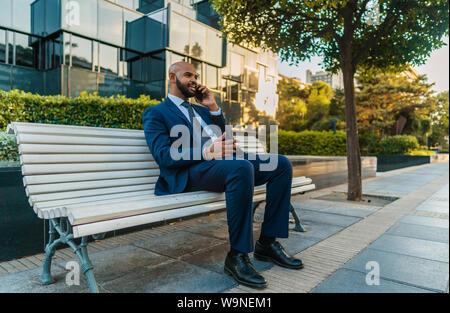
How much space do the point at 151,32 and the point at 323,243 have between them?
494 inches

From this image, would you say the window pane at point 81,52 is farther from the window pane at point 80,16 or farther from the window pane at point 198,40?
the window pane at point 198,40

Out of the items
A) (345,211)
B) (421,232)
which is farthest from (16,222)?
(345,211)

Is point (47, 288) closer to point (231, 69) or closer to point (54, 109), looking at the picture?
point (54, 109)

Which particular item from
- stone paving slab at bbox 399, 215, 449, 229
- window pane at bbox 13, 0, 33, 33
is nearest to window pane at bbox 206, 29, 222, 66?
window pane at bbox 13, 0, 33, 33

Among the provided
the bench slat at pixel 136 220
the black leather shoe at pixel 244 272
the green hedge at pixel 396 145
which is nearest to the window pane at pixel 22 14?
the bench slat at pixel 136 220

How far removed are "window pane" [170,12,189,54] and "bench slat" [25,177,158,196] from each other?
11.9 meters

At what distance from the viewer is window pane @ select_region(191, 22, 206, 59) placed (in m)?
14.5

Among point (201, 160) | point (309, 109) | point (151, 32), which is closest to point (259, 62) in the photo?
point (151, 32)

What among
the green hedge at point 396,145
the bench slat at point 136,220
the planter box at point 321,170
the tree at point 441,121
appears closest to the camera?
the bench slat at point 136,220

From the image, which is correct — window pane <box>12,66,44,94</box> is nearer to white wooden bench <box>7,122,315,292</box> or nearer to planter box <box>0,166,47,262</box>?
planter box <box>0,166,47,262</box>

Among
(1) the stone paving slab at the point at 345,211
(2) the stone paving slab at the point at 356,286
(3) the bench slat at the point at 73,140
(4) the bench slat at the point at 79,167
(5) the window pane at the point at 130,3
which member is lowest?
(1) the stone paving slab at the point at 345,211

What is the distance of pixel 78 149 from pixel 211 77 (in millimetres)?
14490

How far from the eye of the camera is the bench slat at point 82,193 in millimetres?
2148

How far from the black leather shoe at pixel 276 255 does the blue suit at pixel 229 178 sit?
0.11 m
